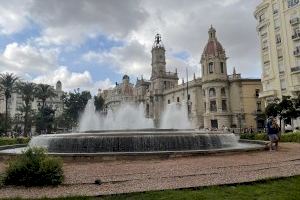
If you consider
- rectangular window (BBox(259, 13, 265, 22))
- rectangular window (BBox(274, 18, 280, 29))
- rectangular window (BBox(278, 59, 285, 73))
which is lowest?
rectangular window (BBox(278, 59, 285, 73))

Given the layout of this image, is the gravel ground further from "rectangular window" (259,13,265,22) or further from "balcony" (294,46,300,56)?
"rectangular window" (259,13,265,22)

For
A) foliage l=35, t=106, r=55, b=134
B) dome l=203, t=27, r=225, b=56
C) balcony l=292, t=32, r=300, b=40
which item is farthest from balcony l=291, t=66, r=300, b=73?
foliage l=35, t=106, r=55, b=134

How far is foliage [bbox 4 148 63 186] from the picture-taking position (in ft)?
28.9

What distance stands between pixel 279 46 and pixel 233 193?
45.7 m

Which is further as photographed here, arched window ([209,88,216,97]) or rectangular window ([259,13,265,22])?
arched window ([209,88,216,97])

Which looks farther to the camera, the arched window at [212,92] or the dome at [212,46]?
the dome at [212,46]

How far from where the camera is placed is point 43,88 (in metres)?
76.2

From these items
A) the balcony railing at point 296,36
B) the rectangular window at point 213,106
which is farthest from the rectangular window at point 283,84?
the rectangular window at point 213,106

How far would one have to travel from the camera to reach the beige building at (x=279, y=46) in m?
45.5

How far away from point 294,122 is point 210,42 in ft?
106

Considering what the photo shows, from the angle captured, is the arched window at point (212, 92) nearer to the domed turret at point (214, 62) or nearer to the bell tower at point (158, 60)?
the domed turret at point (214, 62)

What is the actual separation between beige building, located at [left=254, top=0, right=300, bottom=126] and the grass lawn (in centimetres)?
4039

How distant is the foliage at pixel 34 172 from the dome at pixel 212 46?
2525 inches

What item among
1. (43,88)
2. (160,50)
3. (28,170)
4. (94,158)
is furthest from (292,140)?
(160,50)
